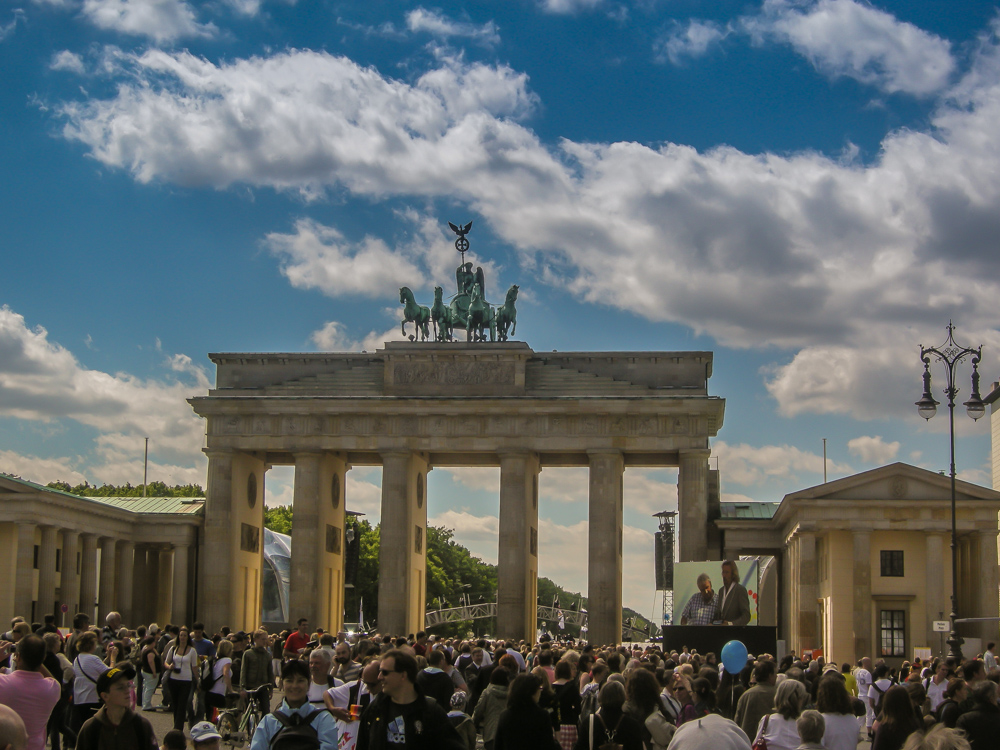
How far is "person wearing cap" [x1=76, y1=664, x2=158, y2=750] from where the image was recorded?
1080cm

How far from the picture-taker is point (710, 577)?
127 ft

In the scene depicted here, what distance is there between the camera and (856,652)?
5281cm

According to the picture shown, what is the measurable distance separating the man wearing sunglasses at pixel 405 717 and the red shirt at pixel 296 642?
→ 54.6 ft

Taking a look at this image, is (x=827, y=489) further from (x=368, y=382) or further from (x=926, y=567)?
(x=368, y=382)

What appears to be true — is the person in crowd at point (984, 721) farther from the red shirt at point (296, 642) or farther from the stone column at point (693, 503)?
the stone column at point (693, 503)

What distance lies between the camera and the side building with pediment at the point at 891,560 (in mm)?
52938

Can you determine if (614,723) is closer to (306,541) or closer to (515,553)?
(515,553)

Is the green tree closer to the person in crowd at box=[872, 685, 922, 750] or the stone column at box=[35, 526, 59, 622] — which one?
the stone column at box=[35, 526, 59, 622]

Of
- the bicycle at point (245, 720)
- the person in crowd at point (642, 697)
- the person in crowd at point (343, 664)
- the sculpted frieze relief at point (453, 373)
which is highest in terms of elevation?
the sculpted frieze relief at point (453, 373)

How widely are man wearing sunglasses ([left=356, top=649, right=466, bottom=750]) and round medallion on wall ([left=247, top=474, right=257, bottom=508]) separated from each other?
60.1 metres

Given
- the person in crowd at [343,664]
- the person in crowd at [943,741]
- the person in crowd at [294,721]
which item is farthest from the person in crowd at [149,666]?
the person in crowd at [943,741]

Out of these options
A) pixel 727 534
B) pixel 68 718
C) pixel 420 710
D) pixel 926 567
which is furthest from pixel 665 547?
pixel 420 710

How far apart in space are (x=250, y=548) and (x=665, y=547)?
24574 mm

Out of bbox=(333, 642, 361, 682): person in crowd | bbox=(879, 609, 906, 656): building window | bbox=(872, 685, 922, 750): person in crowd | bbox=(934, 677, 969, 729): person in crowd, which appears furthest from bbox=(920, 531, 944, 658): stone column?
bbox=(872, 685, 922, 750): person in crowd
